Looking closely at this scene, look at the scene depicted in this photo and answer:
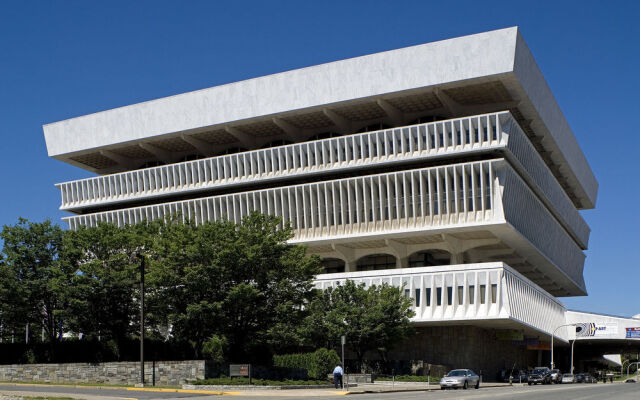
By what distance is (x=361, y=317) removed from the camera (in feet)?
184

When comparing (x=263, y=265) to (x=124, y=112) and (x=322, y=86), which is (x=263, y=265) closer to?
(x=322, y=86)

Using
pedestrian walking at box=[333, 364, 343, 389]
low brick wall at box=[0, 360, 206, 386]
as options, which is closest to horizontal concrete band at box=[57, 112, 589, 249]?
pedestrian walking at box=[333, 364, 343, 389]

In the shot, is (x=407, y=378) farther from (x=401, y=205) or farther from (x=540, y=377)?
(x=401, y=205)

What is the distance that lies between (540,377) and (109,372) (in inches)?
1430

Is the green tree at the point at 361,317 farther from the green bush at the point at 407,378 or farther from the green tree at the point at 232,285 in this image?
the green tree at the point at 232,285

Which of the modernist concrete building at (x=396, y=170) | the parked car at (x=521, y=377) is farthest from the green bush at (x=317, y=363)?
the parked car at (x=521, y=377)

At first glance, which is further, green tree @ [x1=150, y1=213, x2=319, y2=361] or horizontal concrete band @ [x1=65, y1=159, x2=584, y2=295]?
horizontal concrete band @ [x1=65, y1=159, x2=584, y2=295]

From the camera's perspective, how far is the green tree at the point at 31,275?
52.6 m

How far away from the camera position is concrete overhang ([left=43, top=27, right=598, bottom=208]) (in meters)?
62.5

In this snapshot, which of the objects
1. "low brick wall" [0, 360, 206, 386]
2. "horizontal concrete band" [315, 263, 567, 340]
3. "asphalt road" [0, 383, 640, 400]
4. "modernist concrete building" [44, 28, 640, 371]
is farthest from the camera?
"modernist concrete building" [44, 28, 640, 371]

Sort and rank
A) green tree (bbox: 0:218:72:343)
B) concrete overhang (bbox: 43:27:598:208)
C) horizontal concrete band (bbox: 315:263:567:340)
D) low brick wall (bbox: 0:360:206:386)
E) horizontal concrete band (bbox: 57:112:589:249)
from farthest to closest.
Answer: horizontal concrete band (bbox: 57:112:589:249), concrete overhang (bbox: 43:27:598:208), horizontal concrete band (bbox: 315:263:567:340), green tree (bbox: 0:218:72:343), low brick wall (bbox: 0:360:206:386)

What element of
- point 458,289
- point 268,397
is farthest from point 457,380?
point 268,397

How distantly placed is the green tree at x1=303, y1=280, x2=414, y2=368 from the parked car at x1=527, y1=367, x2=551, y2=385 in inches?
528

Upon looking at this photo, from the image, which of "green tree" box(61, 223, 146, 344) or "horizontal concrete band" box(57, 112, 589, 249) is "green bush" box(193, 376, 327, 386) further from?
"horizontal concrete band" box(57, 112, 589, 249)
